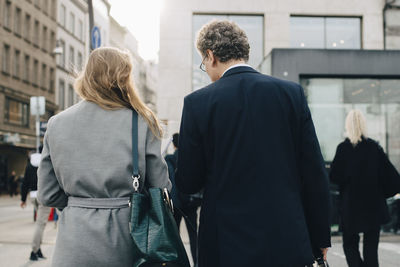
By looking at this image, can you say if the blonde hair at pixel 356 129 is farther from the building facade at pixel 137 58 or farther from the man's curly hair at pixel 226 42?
the building facade at pixel 137 58

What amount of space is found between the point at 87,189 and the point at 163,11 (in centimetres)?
1360

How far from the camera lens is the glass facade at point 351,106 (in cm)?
1118

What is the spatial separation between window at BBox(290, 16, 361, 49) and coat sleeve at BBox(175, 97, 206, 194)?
13.7 meters

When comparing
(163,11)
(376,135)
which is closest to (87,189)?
(376,135)

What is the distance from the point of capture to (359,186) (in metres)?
5.43

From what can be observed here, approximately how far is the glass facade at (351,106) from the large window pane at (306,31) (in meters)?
4.52

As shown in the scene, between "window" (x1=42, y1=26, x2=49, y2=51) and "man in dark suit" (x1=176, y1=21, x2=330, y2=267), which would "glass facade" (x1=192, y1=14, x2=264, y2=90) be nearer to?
"man in dark suit" (x1=176, y1=21, x2=330, y2=267)

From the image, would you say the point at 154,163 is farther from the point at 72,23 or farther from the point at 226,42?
the point at 72,23

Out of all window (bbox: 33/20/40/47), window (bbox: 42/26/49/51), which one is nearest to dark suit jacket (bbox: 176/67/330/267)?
window (bbox: 33/20/40/47)

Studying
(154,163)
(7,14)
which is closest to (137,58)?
(7,14)

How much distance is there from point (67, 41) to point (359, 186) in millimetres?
46330

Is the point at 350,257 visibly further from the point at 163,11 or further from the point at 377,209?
the point at 163,11

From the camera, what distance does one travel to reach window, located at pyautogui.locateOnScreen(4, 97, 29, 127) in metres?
36.1

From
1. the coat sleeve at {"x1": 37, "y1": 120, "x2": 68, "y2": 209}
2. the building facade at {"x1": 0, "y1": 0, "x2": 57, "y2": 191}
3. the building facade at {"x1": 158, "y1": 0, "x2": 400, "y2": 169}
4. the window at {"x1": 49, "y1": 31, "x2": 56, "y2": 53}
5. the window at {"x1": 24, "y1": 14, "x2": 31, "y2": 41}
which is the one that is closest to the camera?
the coat sleeve at {"x1": 37, "y1": 120, "x2": 68, "y2": 209}
